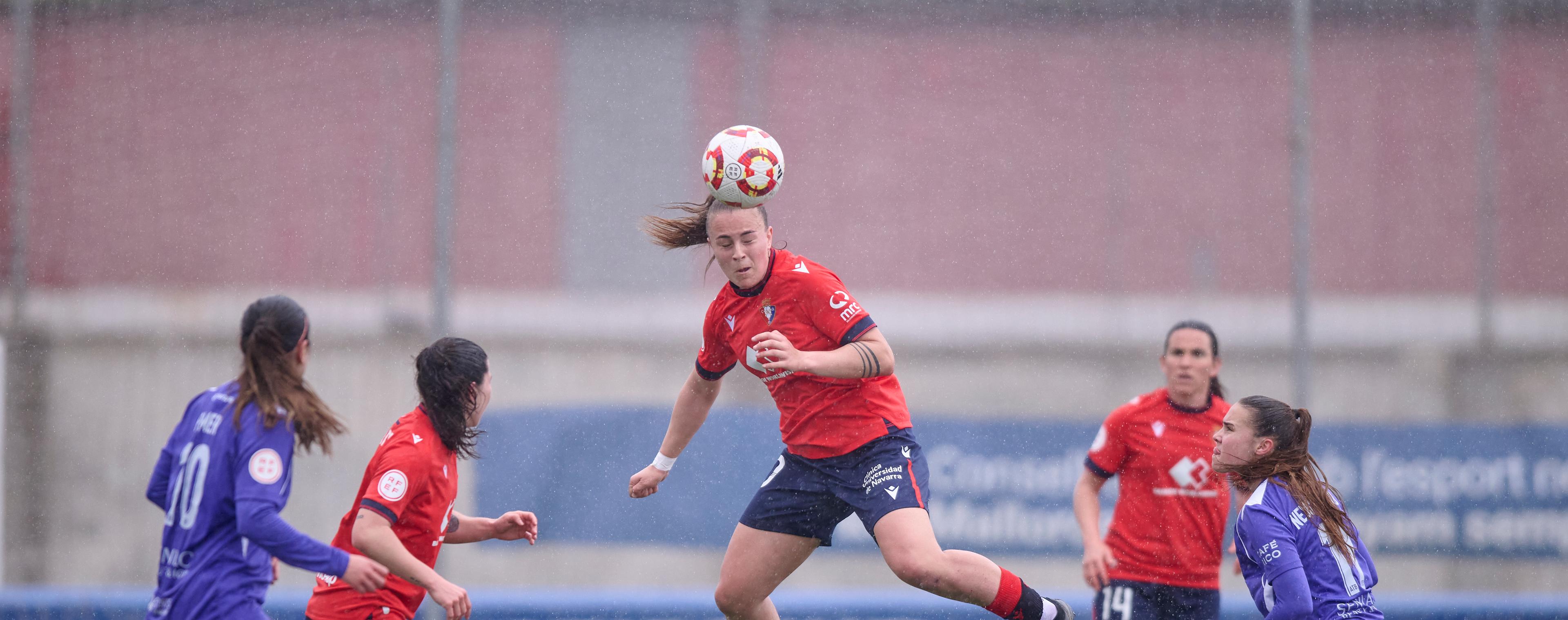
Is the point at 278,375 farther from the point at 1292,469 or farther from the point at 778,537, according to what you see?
the point at 1292,469

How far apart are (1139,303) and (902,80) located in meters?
1.93

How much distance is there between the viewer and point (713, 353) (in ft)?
11.8

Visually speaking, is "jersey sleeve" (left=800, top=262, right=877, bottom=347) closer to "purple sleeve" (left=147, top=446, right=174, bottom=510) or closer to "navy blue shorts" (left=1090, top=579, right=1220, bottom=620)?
"navy blue shorts" (left=1090, top=579, right=1220, bottom=620)

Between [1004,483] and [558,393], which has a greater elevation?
[558,393]

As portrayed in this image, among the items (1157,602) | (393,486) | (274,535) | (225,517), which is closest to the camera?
(274,535)

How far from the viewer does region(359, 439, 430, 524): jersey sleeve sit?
2812mm

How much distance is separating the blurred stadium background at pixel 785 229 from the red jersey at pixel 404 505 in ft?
10.3

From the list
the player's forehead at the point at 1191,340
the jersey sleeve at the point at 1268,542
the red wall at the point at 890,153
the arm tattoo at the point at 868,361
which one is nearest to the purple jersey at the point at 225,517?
the arm tattoo at the point at 868,361

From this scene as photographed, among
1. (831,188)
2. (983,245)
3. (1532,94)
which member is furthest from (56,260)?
(1532,94)

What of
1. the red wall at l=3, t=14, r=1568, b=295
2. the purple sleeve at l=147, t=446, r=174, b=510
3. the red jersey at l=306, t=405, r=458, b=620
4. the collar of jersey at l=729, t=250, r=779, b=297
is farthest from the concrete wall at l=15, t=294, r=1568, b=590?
the purple sleeve at l=147, t=446, r=174, b=510

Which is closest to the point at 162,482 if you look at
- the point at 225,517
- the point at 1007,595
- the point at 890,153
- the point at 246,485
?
the point at 225,517

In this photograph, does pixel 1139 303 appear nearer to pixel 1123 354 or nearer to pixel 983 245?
pixel 1123 354

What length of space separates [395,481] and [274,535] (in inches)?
13.0

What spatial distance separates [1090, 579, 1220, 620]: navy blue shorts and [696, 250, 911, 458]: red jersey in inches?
41.4
